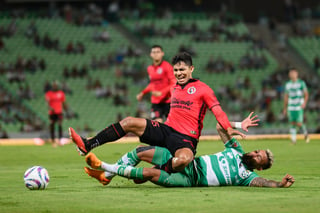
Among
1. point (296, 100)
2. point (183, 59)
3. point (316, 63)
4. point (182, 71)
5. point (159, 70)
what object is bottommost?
point (316, 63)

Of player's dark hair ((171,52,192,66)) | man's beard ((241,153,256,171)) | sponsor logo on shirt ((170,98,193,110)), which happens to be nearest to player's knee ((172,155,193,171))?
man's beard ((241,153,256,171))

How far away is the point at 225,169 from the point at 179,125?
1046mm

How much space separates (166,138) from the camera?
32.8 feet

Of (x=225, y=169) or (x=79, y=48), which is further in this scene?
(x=79, y=48)

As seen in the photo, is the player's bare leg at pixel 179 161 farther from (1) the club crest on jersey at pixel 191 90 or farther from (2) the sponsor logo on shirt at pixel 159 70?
(2) the sponsor logo on shirt at pixel 159 70

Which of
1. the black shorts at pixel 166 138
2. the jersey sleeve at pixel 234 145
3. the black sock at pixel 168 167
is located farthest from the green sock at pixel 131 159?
the jersey sleeve at pixel 234 145

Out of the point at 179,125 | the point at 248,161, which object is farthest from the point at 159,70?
the point at 248,161

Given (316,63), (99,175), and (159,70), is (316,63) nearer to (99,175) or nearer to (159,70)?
(159,70)

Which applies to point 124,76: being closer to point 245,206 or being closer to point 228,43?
point 228,43

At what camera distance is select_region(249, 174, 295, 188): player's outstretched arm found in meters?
9.48

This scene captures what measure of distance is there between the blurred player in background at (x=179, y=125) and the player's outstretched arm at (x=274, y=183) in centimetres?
87

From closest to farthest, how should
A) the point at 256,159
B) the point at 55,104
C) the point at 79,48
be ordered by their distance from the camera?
the point at 256,159
the point at 55,104
the point at 79,48

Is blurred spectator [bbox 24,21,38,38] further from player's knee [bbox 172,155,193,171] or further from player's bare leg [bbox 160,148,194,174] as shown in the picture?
player's knee [bbox 172,155,193,171]

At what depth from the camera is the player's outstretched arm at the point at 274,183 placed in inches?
373
